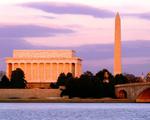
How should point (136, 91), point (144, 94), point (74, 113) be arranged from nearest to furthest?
point (74, 113)
point (136, 91)
point (144, 94)

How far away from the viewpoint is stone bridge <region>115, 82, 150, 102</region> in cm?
17562

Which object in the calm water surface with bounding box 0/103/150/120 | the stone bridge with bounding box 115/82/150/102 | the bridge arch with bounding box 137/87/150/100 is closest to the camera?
the calm water surface with bounding box 0/103/150/120

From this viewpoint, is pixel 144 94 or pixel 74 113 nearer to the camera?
pixel 74 113

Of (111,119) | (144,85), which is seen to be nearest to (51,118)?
(111,119)

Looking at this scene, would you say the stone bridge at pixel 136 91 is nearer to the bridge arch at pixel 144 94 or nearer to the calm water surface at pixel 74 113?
the bridge arch at pixel 144 94

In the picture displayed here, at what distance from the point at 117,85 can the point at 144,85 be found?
72.3ft

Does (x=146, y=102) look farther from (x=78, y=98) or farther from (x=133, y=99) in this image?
(x=78, y=98)

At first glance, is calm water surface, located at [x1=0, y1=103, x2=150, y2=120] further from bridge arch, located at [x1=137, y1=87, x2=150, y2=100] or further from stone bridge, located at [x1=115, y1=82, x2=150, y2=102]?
bridge arch, located at [x1=137, y1=87, x2=150, y2=100]

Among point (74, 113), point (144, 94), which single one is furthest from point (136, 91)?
point (74, 113)

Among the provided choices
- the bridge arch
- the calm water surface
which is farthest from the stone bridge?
the calm water surface

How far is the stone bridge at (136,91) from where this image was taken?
576ft

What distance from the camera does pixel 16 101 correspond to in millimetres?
190250

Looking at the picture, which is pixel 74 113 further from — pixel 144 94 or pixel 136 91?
pixel 144 94

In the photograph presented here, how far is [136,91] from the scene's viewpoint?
587ft
